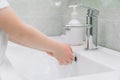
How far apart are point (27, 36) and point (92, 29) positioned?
0.45 m

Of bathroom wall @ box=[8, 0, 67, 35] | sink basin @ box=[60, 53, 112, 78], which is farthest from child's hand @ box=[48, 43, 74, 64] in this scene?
bathroom wall @ box=[8, 0, 67, 35]

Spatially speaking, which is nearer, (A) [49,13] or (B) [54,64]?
(B) [54,64]

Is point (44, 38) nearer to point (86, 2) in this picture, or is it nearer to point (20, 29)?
point (20, 29)

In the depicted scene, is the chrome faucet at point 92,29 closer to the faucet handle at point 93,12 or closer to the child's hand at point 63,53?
the faucet handle at point 93,12

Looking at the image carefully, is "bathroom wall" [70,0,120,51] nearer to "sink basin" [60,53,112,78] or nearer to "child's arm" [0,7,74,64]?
"sink basin" [60,53,112,78]

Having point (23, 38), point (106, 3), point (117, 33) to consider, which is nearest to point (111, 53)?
point (117, 33)

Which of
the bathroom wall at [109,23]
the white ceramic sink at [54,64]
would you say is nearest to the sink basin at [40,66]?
the white ceramic sink at [54,64]

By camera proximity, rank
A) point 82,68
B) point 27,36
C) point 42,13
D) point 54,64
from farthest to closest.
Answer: point 42,13 < point 54,64 < point 82,68 < point 27,36

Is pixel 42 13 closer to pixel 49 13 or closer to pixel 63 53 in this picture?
pixel 49 13

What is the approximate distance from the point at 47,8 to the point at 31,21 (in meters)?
0.13

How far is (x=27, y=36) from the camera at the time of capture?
55 centimetres

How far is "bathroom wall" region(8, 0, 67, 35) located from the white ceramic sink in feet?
0.86

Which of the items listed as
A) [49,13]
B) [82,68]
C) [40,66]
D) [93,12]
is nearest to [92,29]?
[93,12]

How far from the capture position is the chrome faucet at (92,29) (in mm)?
924
